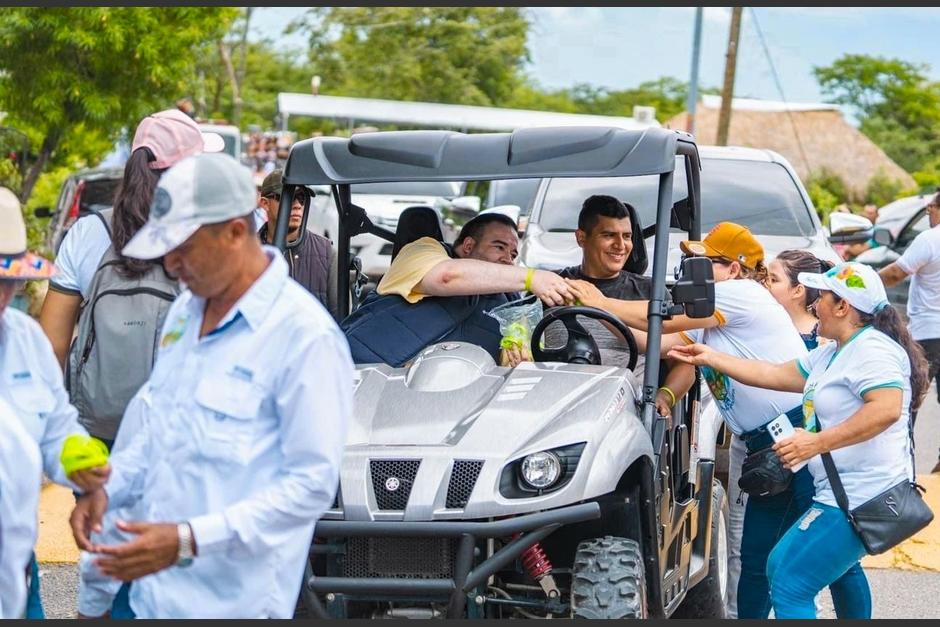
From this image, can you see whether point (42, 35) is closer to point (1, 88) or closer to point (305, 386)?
point (1, 88)

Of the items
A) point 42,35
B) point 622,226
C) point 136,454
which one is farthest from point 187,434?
point 42,35

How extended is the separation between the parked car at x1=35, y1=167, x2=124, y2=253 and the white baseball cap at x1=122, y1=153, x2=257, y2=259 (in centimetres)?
1470

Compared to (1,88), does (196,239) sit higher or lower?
higher

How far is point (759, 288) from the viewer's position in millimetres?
6336

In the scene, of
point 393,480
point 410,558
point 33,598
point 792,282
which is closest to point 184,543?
point 33,598

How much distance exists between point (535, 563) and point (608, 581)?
0.99 feet

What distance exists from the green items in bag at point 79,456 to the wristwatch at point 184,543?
34 cm

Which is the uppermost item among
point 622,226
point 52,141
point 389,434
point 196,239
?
point 196,239

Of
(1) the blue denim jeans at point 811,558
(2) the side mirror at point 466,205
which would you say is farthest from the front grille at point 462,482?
(2) the side mirror at point 466,205

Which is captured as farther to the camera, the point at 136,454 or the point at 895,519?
the point at 895,519

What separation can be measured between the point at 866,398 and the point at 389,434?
1773 mm

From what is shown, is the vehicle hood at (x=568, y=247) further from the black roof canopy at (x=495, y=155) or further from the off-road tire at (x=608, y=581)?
the off-road tire at (x=608, y=581)

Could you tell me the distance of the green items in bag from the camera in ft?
12.0

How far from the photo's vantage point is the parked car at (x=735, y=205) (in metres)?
10.6
